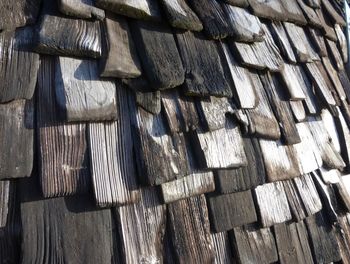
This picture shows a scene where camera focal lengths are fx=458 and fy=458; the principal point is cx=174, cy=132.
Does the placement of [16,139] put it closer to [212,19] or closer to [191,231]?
[191,231]

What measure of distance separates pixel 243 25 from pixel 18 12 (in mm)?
772

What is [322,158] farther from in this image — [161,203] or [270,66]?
[161,203]

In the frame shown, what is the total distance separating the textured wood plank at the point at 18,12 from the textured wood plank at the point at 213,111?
1.70 ft

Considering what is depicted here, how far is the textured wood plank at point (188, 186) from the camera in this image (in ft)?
4.11

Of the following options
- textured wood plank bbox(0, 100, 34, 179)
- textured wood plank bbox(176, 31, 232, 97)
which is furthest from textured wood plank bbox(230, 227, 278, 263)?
textured wood plank bbox(0, 100, 34, 179)

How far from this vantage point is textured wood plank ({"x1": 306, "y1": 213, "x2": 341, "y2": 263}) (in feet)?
5.46

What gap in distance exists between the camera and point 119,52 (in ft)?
4.12

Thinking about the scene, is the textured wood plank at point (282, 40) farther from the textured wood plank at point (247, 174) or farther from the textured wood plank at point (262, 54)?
the textured wood plank at point (247, 174)

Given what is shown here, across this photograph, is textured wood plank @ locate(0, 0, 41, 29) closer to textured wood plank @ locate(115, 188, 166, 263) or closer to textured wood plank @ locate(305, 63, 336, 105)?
textured wood plank @ locate(115, 188, 166, 263)

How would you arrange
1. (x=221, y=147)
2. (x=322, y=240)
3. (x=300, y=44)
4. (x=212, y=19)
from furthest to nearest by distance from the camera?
(x=300, y=44) < (x=322, y=240) < (x=212, y=19) < (x=221, y=147)

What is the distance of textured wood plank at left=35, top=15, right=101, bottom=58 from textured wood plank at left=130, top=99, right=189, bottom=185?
7.2 inches

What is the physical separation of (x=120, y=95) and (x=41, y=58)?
0.73ft

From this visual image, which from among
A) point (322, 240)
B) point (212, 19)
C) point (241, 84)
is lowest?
point (322, 240)

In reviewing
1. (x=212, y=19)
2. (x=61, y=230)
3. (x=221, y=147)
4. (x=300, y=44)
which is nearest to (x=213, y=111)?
(x=221, y=147)
